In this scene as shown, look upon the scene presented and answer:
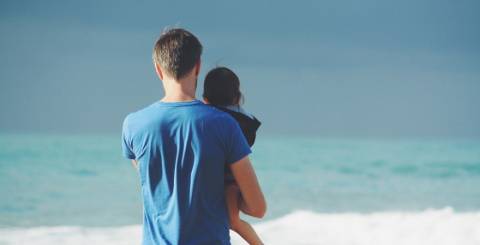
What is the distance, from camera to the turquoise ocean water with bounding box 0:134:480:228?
12.2m

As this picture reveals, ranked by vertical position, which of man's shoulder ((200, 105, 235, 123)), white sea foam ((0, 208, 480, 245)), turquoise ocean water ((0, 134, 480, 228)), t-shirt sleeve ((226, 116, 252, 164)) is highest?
man's shoulder ((200, 105, 235, 123))

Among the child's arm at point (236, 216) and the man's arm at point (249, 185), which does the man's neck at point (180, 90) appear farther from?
the child's arm at point (236, 216)

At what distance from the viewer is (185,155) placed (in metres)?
1.75

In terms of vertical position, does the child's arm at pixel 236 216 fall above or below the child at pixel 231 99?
below

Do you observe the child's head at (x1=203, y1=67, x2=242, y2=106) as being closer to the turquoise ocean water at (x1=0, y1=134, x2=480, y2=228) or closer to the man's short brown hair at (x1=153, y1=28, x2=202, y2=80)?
the man's short brown hair at (x1=153, y1=28, x2=202, y2=80)

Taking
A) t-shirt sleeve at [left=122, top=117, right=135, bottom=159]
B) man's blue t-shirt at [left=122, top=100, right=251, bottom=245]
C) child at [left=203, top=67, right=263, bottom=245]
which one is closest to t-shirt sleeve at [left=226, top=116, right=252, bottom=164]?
man's blue t-shirt at [left=122, top=100, right=251, bottom=245]

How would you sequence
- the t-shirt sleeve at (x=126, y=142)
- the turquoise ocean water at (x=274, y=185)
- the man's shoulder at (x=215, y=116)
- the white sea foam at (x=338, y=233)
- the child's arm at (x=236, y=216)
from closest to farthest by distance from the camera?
the man's shoulder at (x=215, y=116) < the t-shirt sleeve at (x=126, y=142) < the child's arm at (x=236, y=216) < the white sea foam at (x=338, y=233) < the turquoise ocean water at (x=274, y=185)

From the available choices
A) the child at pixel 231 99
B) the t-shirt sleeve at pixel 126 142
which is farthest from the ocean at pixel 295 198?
the t-shirt sleeve at pixel 126 142

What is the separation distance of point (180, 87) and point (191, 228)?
13.4 inches

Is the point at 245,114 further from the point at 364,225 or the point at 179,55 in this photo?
the point at 364,225

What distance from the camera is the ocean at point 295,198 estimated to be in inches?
323

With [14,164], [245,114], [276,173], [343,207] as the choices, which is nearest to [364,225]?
[343,207]

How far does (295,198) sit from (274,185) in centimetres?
281

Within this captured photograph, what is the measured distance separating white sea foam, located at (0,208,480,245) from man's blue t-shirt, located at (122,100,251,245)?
5.17 metres
